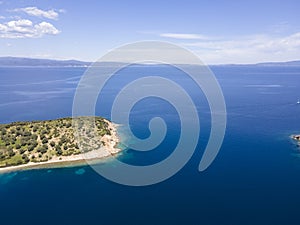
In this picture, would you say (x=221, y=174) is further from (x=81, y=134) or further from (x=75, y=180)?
(x=81, y=134)

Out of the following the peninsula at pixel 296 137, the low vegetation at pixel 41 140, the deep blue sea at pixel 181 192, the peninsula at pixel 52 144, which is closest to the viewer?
the deep blue sea at pixel 181 192

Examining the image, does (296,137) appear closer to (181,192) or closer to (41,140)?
(181,192)

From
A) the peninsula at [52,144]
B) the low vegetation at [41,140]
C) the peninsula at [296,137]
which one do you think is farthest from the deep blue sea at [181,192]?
the low vegetation at [41,140]

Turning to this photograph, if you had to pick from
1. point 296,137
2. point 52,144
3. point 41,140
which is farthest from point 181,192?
point 296,137

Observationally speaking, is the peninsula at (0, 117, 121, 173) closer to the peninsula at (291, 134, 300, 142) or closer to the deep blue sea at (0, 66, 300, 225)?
the deep blue sea at (0, 66, 300, 225)

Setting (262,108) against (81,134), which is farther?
(262,108)

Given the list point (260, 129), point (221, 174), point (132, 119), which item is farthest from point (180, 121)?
point (221, 174)

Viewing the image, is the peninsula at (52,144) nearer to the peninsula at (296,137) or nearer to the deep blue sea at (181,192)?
the deep blue sea at (181,192)

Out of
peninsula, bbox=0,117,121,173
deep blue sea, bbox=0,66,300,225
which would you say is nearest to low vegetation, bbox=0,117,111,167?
peninsula, bbox=0,117,121,173
